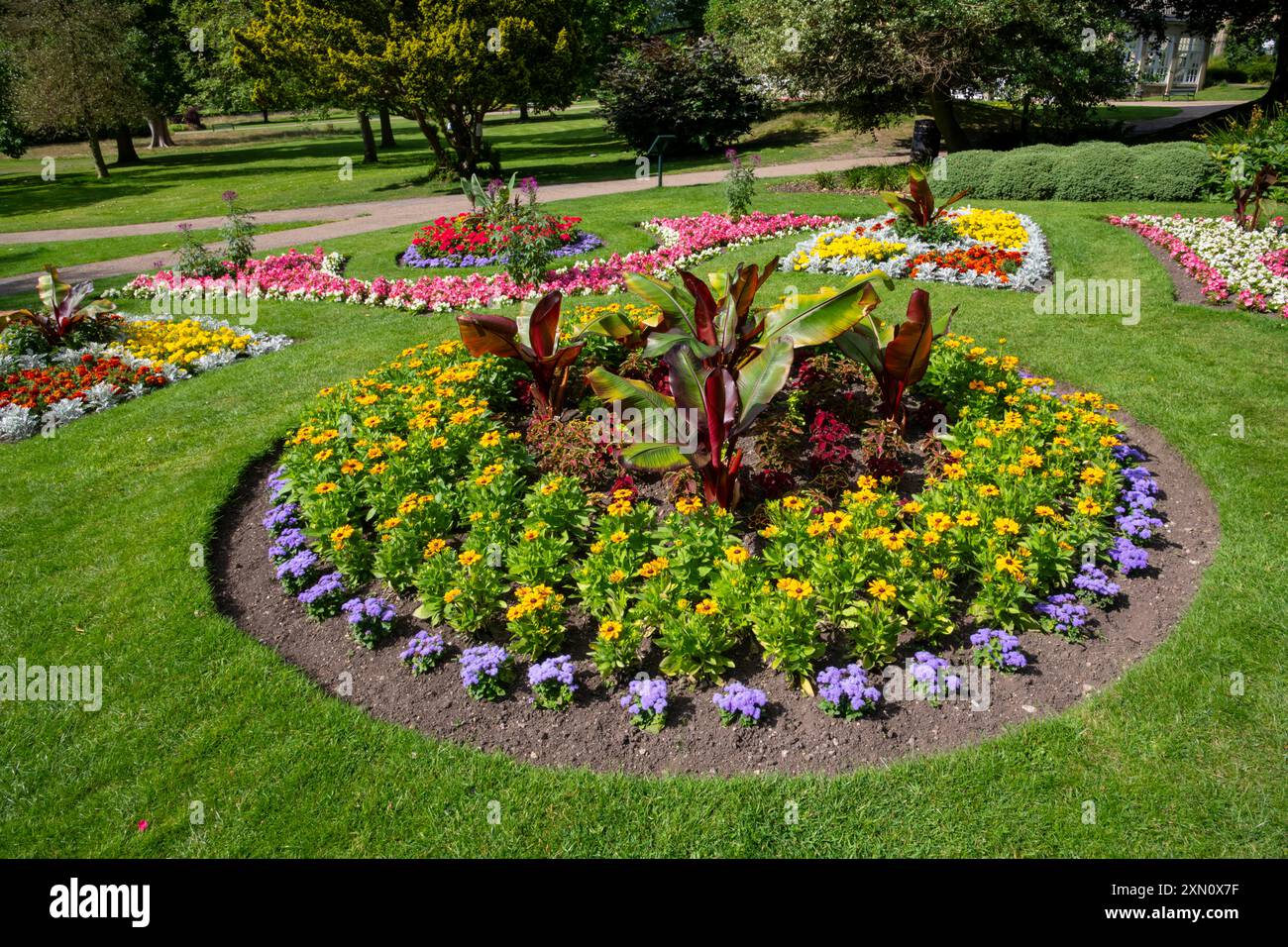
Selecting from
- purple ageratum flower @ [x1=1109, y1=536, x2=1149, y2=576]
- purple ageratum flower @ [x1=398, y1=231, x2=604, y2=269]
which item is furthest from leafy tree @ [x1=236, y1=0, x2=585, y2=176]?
purple ageratum flower @ [x1=1109, y1=536, x2=1149, y2=576]

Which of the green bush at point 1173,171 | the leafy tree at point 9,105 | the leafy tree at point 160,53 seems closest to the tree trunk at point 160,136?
the leafy tree at point 160,53

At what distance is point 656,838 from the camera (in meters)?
3.13

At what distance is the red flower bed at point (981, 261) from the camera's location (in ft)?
32.1

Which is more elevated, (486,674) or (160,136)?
(160,136)

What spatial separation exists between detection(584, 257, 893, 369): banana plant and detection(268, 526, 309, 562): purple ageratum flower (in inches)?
95.7

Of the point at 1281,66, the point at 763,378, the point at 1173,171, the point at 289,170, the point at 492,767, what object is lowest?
the point at 492,767

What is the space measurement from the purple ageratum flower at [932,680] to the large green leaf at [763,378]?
1.63 meters

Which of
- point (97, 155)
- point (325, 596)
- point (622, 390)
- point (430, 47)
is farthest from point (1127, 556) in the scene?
point (97, 155)

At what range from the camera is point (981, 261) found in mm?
9836

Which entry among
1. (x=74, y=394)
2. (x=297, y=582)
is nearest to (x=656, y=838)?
(x=297, y=582)

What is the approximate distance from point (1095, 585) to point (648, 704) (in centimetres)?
253

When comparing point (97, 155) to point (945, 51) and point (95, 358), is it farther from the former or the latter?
point (945, 51)

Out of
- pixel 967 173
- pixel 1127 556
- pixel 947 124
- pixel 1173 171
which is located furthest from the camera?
pixel 947 124
